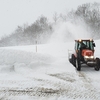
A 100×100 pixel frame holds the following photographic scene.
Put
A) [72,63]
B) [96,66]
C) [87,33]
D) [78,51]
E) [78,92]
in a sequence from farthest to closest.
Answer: [87,33] < [72,63] < [78,51] < [96,66] < [78,92]

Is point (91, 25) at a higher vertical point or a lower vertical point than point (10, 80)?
higher

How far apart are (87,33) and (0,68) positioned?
40.0 metres

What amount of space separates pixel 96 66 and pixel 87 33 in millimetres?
38394

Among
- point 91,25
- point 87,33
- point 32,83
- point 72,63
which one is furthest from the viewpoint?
point 91,25

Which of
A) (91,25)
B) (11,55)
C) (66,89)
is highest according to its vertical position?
(91,25)

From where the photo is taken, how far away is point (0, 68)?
A: 10.7 metres

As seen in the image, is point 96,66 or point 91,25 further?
point 91,25

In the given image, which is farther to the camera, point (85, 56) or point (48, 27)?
point (48, 27)

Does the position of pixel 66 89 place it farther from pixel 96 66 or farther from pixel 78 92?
pixel 96 66

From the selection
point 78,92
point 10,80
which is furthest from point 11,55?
point 78,92

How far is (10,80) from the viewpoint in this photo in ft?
27.8

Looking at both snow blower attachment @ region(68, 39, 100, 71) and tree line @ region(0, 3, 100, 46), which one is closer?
snow blower attachment @ region(68, 39, 100, 71)

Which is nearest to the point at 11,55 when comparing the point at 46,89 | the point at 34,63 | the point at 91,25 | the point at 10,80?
the point at 34,63

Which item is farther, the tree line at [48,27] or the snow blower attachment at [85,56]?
the tree line at [48,27]
